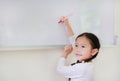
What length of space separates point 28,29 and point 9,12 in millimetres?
182

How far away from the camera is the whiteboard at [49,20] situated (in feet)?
5.12

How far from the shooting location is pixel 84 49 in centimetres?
146

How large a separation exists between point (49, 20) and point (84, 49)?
1.20ft

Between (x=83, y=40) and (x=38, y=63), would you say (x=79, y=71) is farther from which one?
(x=38, y=63)

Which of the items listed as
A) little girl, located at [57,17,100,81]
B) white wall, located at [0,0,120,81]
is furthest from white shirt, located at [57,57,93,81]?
white wall, located at [0,0,120,81]

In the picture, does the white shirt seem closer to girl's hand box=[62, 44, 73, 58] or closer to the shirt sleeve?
the shirt sleeve

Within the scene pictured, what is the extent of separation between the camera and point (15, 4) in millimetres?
1561

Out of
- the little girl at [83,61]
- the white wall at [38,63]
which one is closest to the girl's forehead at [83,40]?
the little girl at [83,61]

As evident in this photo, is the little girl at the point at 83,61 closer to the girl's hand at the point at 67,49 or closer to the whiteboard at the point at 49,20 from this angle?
the girl's hand at the point at 67,49

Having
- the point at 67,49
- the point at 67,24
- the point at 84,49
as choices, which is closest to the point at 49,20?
the point at 67,24

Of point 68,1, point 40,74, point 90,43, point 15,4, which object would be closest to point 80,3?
point 68,1

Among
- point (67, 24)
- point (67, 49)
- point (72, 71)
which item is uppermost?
point (67, 24)

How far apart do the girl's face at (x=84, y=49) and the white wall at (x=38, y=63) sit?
25cm

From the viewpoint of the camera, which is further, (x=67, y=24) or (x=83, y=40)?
(x=67, y=24)
